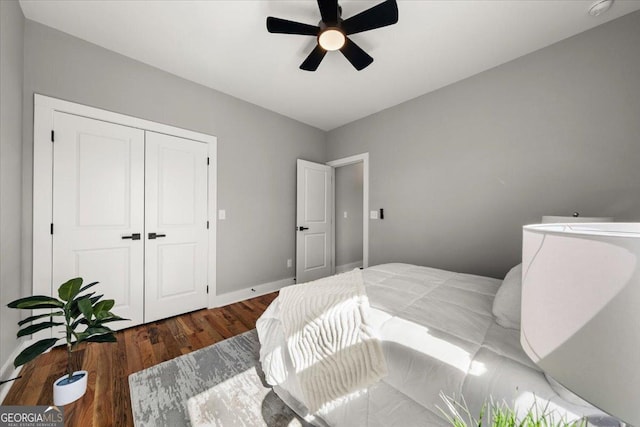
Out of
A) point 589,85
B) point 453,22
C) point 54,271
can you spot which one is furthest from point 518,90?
point 54,271

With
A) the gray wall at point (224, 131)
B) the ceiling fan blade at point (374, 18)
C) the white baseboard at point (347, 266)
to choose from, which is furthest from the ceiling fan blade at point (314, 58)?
the white baseboard at point (347, 266)

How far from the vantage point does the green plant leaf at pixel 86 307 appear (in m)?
1.36

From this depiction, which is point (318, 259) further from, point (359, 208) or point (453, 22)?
point (453, 22)

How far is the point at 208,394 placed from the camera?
1.41 m

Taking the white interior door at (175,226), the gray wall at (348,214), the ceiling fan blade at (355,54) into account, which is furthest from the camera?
the gray wall at (348,214)

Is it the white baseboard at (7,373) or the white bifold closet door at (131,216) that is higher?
the white bifold closet door at (131,216)

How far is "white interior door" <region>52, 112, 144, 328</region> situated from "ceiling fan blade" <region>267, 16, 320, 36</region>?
1.70m

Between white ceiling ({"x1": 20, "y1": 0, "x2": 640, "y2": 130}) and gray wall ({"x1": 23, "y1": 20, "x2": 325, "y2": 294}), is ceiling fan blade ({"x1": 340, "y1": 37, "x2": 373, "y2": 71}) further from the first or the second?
gray wall ({"x1": 23, "y1": 20, "x2": 325, "y2": 294})

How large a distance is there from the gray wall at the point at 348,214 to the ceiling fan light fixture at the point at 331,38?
2.60 meters

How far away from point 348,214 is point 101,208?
3.53m

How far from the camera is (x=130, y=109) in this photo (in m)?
2.26

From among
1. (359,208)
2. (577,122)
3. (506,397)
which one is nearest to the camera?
(506,397)

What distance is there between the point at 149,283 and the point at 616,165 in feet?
13.9

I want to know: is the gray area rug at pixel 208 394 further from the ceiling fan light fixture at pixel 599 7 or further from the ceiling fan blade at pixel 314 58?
the ceiling fan light fixture at pixel 599 7
